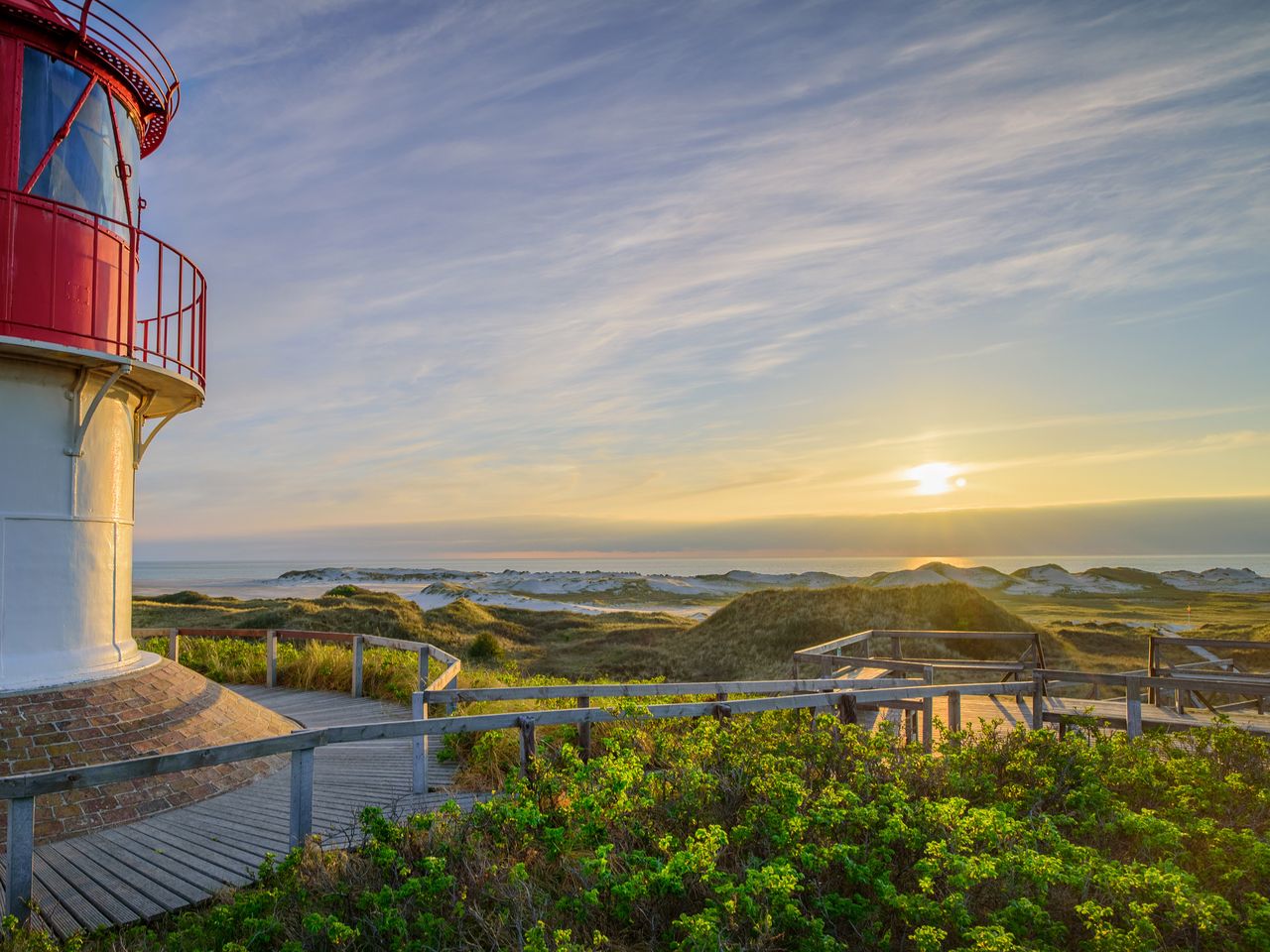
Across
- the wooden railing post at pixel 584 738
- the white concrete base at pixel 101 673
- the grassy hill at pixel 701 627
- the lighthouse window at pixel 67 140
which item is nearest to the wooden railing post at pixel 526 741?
the wooden railing post at pixel 584 738

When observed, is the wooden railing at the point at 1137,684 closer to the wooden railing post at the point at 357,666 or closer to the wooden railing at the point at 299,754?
the wooden railing at the point at 299,754

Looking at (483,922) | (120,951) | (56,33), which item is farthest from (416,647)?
(56,33)

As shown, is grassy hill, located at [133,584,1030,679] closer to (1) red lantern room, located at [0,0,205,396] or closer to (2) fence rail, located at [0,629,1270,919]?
(2) fence rail, located at [0,629,1270,919]

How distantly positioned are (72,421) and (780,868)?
8.22 meters

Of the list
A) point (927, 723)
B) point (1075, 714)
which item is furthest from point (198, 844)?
point (1075, 714)

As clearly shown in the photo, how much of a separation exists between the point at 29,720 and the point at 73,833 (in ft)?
3.96

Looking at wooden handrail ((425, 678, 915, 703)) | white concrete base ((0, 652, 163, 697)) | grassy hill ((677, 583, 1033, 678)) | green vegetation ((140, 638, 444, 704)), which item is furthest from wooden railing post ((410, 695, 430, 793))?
grassy hill ((677, 583, 1033, 678))

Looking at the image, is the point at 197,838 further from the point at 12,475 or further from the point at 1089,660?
the point at 1089,660

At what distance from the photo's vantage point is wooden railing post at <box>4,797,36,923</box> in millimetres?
Result: 4660

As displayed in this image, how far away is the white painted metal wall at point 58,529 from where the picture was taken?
7.72m

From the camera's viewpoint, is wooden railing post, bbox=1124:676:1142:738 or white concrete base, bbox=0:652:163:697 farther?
wooden railing post, bbox=1124:676:1142:738

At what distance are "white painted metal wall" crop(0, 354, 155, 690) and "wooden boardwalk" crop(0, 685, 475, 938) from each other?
204cm

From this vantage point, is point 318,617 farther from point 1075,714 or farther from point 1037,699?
point 1075,714

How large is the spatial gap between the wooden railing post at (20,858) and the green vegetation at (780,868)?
Result: 347mm
